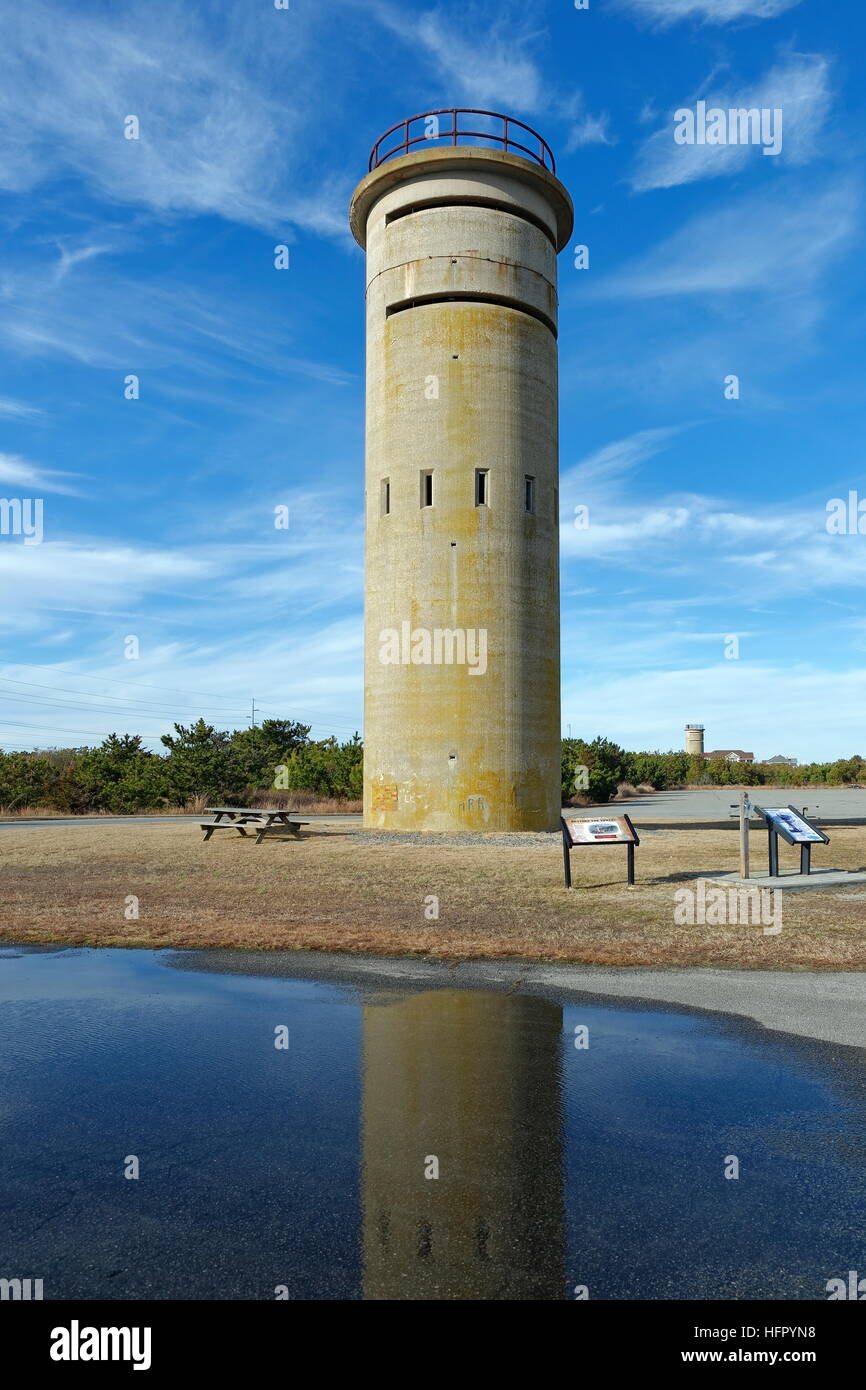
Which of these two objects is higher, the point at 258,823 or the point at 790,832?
the point at 790,832

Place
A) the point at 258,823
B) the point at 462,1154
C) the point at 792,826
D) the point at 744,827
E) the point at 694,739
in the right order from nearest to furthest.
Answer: the point at 462,1154
the point at 744,827
the point at 792,826
the point at 258,823
the point at 694,739

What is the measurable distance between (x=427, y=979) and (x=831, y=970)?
4059 millimetres

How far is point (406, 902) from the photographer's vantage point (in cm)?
1345

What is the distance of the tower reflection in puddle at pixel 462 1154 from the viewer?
12.1 ft

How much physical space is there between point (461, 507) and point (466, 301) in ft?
20.2

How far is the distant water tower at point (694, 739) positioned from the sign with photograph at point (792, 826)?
122 m

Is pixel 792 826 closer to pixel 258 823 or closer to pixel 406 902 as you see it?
pixel 406 902

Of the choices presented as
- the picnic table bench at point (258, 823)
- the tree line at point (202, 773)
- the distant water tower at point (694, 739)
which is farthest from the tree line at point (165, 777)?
the distant water tower at point (694, 739)

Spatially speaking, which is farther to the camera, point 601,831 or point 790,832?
point 601,831

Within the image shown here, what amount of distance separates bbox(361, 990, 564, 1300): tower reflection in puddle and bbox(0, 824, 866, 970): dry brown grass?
3.06 meters

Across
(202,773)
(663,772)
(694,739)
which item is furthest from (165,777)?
(694,739)

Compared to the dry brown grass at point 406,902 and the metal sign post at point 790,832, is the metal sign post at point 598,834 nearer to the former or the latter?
the dry brown grass at point 406,902
